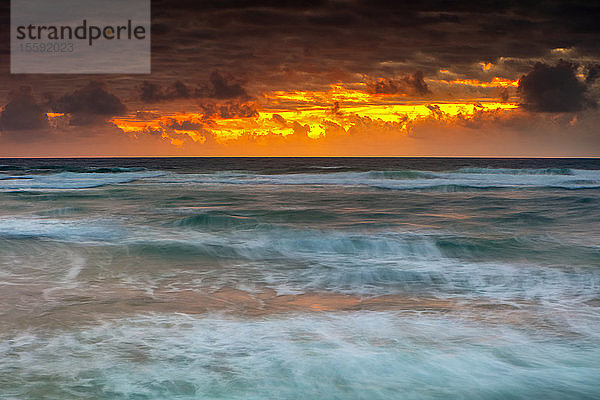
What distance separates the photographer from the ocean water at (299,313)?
395 centimetres

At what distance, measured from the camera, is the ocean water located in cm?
395

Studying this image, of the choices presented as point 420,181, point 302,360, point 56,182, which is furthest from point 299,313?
point 56,182

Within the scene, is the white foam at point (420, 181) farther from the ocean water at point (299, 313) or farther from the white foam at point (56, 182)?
the ocean water at point (299, 313)

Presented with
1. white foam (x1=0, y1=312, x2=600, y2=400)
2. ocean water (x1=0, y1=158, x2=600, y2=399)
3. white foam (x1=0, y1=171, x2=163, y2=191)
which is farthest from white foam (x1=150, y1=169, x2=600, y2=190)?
white foam (x1=0, y1=312, x2=600, y2=400)

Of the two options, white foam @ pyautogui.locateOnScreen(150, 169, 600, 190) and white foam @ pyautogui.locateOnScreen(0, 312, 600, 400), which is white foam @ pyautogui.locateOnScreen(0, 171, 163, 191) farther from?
white foam @ pyautogui.locateOnScreen(0, 312, 600, 400)

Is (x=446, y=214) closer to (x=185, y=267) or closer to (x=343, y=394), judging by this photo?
(x=185, y=267)

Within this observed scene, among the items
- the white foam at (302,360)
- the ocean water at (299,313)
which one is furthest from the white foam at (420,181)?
the white foam at (302,360)

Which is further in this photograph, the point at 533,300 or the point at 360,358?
the point at 533,300

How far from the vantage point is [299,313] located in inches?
219

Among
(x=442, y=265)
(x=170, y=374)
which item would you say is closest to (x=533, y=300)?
(x=442, y=265)

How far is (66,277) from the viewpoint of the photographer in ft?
23.7

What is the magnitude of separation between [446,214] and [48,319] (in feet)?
39.1

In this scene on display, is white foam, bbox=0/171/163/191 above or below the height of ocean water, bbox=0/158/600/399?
below

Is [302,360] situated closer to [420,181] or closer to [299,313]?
[299,313]
